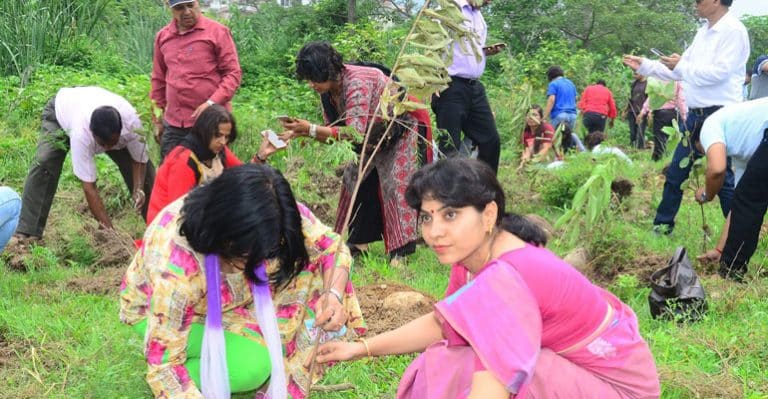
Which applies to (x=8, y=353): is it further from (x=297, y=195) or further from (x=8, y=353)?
(x=297, y=195)

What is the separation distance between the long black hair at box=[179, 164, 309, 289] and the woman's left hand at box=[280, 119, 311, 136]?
1.81 metres

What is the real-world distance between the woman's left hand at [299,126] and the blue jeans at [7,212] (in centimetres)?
134

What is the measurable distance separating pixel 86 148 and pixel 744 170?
11.9ft

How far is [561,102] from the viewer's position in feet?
30.1

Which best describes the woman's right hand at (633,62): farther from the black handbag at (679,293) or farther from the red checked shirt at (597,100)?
the red checked shirt at (597,100)

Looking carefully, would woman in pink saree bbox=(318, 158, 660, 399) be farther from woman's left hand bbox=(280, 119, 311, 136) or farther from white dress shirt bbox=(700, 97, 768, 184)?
white dress shirt bbox=(700, 97, 768, 184)

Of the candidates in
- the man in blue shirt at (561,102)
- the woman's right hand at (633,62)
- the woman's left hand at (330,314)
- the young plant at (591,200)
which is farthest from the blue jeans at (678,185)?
the man in blue shirt at (561,102)

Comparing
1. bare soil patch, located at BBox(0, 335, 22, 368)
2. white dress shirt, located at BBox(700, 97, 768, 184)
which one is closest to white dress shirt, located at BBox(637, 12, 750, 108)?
white dress shirt, located at BBox(700, 97, 768, 184)

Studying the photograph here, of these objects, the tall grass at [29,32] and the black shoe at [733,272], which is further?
the tall grass at [29,32]

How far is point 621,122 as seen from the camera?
14062 mm

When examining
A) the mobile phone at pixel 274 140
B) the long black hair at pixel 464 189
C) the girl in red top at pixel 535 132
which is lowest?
the girl in red top at pixel 535 132

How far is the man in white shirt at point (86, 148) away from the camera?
4301 millimetres

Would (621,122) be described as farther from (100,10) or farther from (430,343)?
(430,343)

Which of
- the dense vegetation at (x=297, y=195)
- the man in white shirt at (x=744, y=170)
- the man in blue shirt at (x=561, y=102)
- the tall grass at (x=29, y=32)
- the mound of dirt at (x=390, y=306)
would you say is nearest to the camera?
the dense vegetation at (x=297, y=195)
